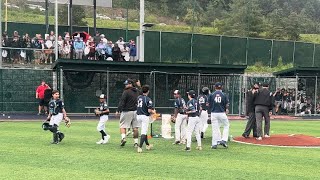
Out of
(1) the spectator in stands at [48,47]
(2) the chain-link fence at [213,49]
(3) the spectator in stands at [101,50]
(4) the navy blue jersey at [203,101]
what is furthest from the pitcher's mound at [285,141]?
(2) the chain-link fence at [213,49]

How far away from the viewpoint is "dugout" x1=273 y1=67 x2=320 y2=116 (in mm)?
33875

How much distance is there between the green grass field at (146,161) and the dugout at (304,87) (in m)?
20.1

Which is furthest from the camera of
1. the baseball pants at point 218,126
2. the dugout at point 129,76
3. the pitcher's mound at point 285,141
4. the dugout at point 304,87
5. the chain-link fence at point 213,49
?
the chain-link fence at point 213,49

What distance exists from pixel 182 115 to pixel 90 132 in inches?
192

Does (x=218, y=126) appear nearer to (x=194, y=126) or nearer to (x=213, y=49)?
(x=194, y=126)

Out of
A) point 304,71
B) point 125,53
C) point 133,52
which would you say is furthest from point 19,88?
point 304,71

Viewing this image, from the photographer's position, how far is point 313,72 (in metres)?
34.1

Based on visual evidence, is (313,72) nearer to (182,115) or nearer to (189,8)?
(182,115)

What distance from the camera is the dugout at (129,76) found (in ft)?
95.6

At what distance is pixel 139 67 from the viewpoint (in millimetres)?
29750

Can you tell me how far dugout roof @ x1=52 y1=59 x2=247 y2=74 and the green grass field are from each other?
1239 cm

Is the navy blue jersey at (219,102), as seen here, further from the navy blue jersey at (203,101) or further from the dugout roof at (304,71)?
the dugout roof at (304,71)

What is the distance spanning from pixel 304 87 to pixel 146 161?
25818 mm

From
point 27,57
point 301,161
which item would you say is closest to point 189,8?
point 27,57
